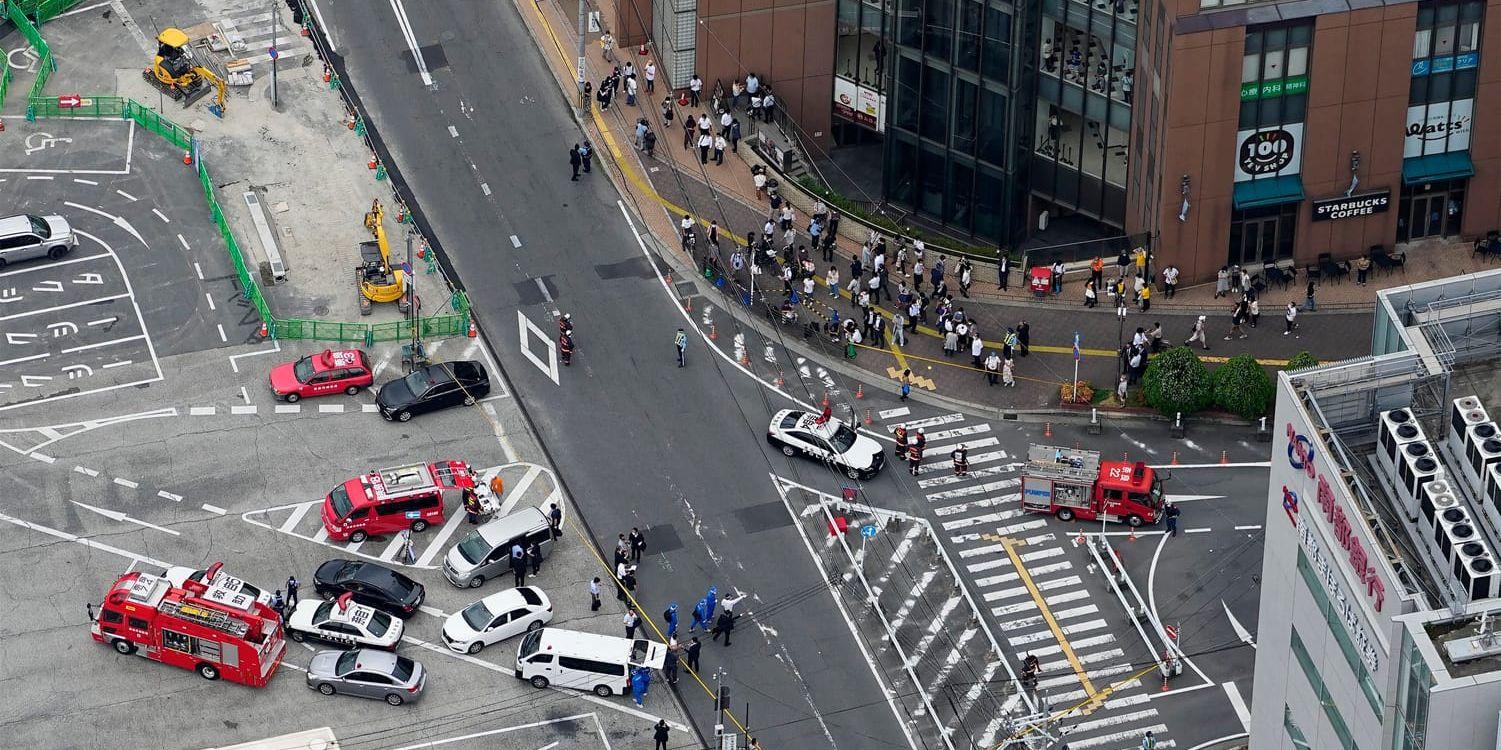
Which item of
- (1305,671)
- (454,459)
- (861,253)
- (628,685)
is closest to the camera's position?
(1305,671)

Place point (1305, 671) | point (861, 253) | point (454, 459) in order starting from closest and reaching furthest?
point (1305, 671), point (454, 459), point (861, 253)

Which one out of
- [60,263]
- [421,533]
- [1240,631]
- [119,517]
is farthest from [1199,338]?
[60,263]

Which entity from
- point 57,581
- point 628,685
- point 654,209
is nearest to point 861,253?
point 654,209

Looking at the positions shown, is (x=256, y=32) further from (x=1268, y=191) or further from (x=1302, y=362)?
Answer: (x=1302, y=362)

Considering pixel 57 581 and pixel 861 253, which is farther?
pixel 861 253

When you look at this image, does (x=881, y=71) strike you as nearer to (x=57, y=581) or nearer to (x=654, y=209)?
(x=654, y=209)

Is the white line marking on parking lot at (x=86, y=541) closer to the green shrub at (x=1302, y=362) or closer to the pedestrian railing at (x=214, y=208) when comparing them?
the pedestrian railing at (x=214, y=208)
